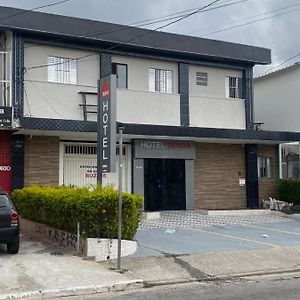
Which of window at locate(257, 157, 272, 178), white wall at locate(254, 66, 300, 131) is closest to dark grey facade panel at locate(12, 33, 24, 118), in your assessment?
window at locate(257, 157, 272, 178)

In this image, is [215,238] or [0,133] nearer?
[215,238]

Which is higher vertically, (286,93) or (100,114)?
(286,93)

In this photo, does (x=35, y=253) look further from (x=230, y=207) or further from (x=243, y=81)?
(x=243, y=81)

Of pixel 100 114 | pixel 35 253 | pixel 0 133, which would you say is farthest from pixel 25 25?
pixel 35 253

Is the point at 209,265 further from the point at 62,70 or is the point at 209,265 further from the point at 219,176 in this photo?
the point at 219,176

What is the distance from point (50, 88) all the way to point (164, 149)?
543 cm

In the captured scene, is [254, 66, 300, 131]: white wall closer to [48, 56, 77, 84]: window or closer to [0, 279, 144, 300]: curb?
[48, 56, 77, 84]: window

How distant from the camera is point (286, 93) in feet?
89.7

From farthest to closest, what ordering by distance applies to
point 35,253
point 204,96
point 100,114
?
point 204,96 → point 100,114 → point 35,253

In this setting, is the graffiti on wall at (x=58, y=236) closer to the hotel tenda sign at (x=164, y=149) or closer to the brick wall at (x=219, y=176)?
the hotel tenda sign at (x=164, y=149)

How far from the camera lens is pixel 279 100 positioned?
91.4ft

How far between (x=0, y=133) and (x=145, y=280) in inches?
426

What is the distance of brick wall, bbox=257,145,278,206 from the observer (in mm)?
25156

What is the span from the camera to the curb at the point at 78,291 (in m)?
9.00
